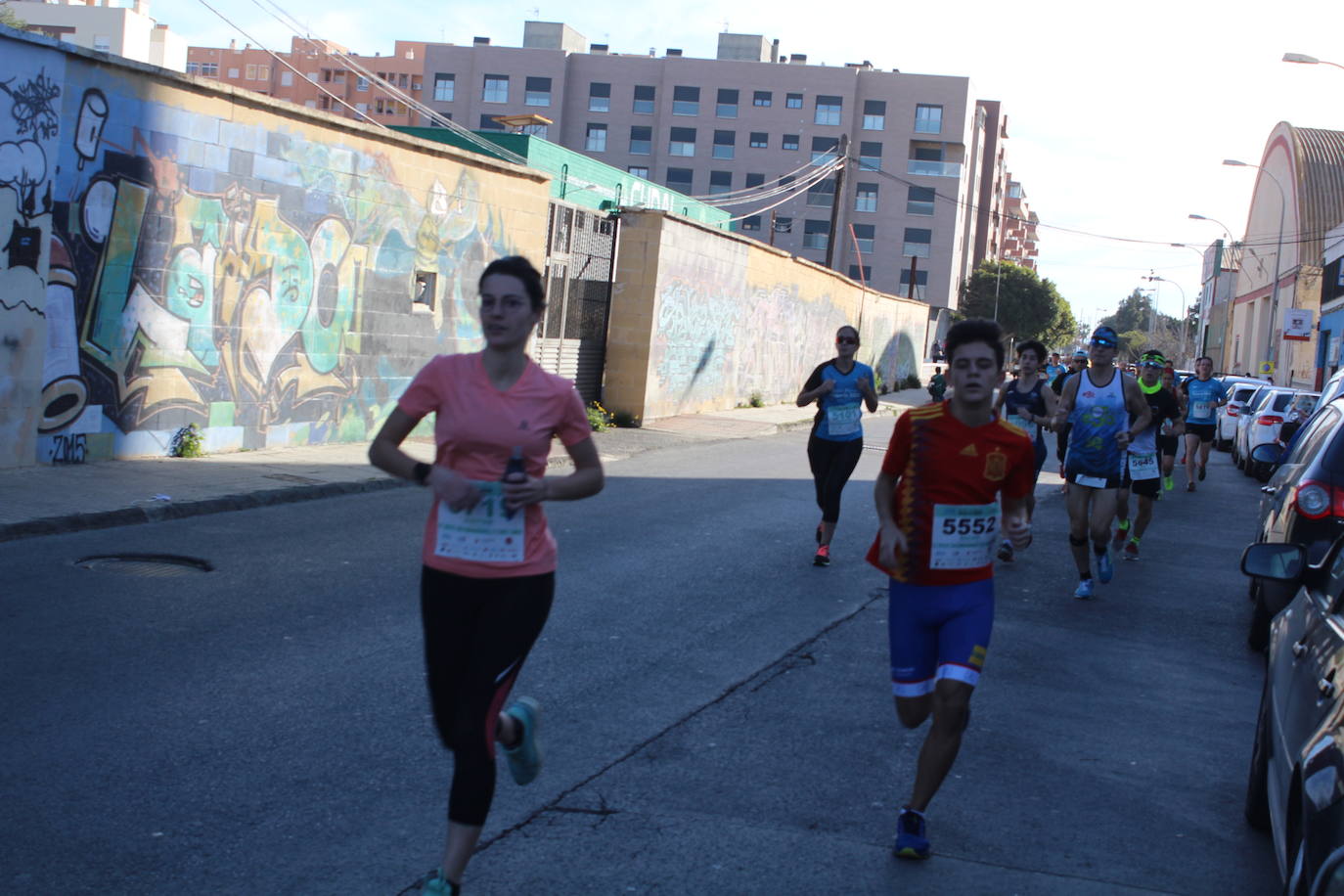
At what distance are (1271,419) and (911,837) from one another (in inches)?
818

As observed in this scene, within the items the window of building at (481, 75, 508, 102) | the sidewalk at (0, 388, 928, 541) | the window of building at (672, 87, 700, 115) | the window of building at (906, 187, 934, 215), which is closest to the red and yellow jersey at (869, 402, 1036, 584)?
the sidewalk at (0, 388, 928, 541)

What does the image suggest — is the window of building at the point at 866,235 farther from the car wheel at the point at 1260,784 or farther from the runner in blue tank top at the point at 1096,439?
the car wheel at the point at 1260,784

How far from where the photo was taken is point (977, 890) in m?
4.18

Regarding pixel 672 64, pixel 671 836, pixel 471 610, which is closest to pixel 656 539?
pixel 671 836

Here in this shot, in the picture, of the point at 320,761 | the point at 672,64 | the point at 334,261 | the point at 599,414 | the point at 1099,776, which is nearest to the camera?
the point at 320,761

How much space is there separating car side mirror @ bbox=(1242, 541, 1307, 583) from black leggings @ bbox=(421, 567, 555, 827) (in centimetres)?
252

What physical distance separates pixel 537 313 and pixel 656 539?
264 inches

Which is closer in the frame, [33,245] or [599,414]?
[33,245]

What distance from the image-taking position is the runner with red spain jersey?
4.41 metres

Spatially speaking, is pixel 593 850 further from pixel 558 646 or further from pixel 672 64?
pixel 672 64

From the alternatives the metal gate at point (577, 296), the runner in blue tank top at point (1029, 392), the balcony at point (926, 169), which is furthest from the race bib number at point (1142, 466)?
the balcony at point (926, 169)

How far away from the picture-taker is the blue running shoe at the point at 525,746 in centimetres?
397

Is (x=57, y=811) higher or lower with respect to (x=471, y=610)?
lower

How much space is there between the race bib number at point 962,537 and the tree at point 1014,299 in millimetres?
79337
